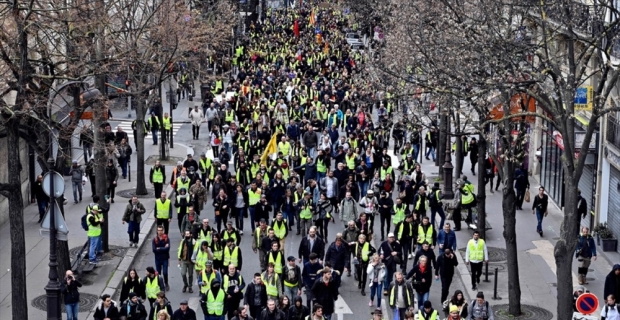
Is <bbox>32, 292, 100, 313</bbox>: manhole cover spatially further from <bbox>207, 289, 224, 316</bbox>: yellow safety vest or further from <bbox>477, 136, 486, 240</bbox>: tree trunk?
<bbox>477, 136, 486, 240</bbox>: tree trunk

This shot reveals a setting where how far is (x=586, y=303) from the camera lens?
66.6ft

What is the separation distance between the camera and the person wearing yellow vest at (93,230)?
2870 cm

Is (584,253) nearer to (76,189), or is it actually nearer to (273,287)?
(273,287)

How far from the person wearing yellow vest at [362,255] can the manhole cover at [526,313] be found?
9.36ft

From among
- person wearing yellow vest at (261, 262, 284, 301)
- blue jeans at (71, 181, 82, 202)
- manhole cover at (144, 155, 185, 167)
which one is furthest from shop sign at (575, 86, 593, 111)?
manhole cover at (144, 155, 185, 167)

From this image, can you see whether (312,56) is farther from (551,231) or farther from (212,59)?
(551,231)

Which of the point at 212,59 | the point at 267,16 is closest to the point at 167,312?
the point at 212,59

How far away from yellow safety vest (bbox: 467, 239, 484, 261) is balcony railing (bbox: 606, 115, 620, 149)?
6447 millimetres

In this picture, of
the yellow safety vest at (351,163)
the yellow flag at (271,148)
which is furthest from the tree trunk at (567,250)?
the yellow flag at (271,148)

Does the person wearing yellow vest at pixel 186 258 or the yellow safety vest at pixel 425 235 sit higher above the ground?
the yellow safety vest at pixel 425 235

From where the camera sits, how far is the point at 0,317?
82.0 ft

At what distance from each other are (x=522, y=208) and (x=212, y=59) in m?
34.9

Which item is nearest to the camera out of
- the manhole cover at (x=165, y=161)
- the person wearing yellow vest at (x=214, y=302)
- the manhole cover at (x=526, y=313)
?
the person wearing yellow vest at (x=214, y=302)

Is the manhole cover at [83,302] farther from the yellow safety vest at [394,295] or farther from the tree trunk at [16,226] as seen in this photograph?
the yellow safety vest at [394,295]
